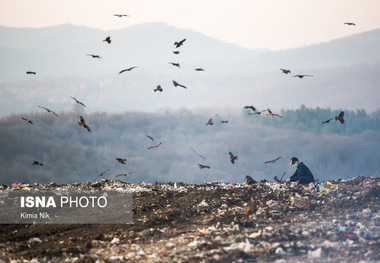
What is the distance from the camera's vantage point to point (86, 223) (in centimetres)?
1302

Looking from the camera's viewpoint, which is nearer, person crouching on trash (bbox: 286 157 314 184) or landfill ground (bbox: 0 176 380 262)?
landfill ground (bbox: 0 176 380 262)

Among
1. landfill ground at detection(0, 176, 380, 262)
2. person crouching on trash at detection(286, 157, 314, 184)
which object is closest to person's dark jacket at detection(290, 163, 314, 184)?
person crouching on trash at detection(286, 157, 314, 184)

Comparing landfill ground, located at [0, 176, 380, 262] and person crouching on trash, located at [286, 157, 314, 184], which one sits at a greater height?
person crouching on trash, located at [286, 157, 314, 184]

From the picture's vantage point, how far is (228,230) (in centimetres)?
1170

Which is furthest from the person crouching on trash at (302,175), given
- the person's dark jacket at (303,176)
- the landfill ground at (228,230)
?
the landfill ground at (228,230)

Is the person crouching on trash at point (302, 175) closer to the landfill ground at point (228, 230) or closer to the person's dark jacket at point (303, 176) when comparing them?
the person's dark jacket at point (303, 176)

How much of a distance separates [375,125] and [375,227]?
9562 centimetres

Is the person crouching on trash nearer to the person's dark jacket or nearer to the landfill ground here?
the person's dark jacket

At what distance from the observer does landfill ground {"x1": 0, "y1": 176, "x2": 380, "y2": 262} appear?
10.2 metres

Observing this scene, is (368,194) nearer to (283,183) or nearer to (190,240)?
(283,183)

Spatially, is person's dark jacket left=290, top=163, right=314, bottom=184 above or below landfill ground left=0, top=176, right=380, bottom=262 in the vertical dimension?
above

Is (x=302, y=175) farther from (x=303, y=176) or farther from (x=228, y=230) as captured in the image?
(x=228, y=230)

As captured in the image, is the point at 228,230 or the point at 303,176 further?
the point at 303,176

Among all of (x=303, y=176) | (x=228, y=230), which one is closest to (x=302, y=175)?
(x=303, y=176)
